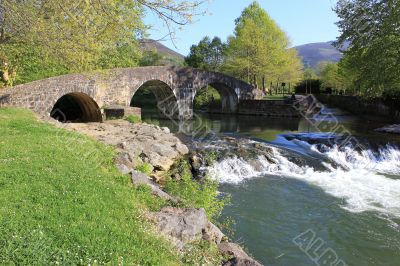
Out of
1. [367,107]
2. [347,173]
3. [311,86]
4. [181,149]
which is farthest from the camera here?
[311,86]

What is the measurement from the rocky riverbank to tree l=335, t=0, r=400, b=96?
42.4ft

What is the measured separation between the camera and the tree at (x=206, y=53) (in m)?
62.4

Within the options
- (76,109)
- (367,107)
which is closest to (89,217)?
(76,109)

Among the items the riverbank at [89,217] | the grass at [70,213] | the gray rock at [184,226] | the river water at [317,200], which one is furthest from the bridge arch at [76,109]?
the gray rock at [184,226]

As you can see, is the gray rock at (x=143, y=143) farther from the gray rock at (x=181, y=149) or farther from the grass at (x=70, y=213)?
the grass at (x=70, y=213)

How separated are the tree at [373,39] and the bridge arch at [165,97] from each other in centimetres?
1409

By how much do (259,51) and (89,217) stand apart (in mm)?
41315

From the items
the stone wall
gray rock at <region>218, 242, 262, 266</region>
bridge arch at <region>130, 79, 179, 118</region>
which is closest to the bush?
the stone wall

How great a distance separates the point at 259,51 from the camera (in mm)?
44812

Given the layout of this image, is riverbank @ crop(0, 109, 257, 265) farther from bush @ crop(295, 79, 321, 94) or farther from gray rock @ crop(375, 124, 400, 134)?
bush @ crop(295, 79, 321, 94)

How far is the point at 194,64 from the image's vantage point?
62500 millimetres

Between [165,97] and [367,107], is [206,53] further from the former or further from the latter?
[367,107]

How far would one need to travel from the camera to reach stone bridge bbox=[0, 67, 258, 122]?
734 inches

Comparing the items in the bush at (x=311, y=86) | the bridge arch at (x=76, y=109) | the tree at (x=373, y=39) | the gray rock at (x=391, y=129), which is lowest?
the gray rock at (x=391, y=129)
